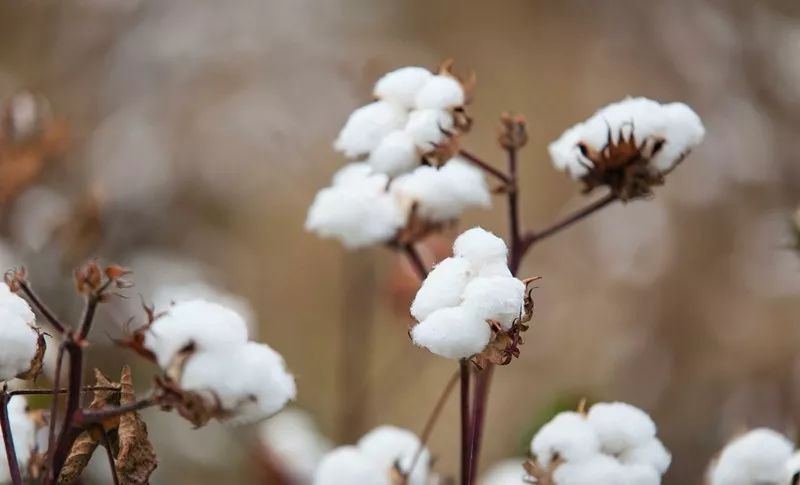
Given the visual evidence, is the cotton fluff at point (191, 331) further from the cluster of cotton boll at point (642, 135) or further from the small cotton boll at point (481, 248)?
the cluster of cotton boll at point (642, 135)

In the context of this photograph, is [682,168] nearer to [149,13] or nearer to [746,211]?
[746,211]

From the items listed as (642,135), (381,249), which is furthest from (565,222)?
(381,249)

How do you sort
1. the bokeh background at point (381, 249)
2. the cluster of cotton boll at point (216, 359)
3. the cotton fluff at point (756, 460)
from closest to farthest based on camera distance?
the cluster of cotton boll at point (216, 359), the cotton fluff at point (756, 460), the bokeh background at point (381, 249)

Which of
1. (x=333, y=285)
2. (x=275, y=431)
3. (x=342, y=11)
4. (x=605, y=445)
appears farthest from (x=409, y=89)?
(x=333, y=285)

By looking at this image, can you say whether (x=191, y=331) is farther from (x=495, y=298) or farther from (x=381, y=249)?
(x=381, y=249)

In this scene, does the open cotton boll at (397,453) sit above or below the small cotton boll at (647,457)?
above

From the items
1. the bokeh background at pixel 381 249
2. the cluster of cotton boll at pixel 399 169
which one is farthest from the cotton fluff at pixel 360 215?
the bokeh background at pixel 381 249

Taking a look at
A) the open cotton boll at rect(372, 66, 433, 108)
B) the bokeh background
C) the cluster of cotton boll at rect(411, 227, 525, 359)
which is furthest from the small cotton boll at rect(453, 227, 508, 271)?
the bokeh background

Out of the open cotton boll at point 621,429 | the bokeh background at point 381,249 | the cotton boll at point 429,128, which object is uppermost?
the bokeh background at point 381,249
